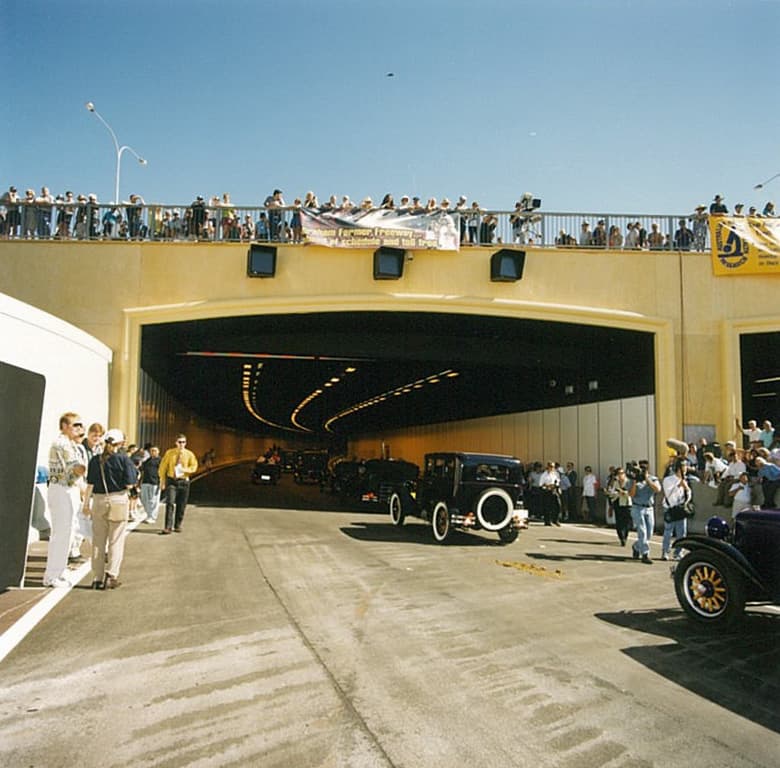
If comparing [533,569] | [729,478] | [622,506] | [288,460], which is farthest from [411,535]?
[288,460]

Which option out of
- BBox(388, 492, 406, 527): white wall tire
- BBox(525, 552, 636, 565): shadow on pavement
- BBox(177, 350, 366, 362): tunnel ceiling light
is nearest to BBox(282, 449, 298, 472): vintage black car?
BBox(177, 350, 366, 362): tunnel ceiling light

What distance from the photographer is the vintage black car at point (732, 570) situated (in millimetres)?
7199

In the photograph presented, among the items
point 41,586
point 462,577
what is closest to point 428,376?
point 462,577

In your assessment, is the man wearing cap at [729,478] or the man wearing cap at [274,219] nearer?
the man wearing cap at [729,478]

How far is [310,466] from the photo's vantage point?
3791 cm

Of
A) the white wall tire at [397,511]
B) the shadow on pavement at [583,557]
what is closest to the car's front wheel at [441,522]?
the shadow on pavement at [583,557]

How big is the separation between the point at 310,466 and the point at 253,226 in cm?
1951

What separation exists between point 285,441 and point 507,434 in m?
70.5

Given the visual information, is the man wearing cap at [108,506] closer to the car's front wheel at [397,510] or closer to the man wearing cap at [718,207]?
the car's front wheel at [397,510]

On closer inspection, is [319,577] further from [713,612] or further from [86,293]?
[86,293]

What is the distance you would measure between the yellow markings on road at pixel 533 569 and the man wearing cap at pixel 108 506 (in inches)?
230

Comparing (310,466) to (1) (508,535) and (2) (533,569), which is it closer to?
(1) (508,535)

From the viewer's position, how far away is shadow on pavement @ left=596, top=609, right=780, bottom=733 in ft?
16.9

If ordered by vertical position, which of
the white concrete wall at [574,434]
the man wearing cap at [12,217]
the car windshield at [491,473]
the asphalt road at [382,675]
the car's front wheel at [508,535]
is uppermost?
the man wearing cap at [12,217]
